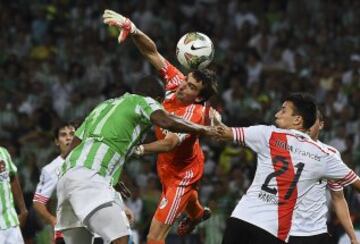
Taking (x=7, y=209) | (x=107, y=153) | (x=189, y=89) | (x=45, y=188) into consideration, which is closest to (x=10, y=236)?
(x=7, y=209)

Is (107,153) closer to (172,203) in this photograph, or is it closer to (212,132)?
(212,132)

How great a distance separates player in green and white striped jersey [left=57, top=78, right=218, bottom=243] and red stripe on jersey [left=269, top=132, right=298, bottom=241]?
502mm

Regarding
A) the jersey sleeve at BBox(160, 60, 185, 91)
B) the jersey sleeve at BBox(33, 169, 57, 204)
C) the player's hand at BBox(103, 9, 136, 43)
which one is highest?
the player's hand at BBox(103, 9, 136, 43)

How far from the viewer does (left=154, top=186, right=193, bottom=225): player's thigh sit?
10289 millimetres

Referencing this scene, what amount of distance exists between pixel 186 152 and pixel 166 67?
887 millimetres

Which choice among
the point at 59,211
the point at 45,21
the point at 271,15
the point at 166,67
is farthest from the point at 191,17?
the point at 59,211

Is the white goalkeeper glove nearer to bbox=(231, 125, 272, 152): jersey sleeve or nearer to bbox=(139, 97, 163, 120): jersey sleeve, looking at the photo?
bbox=(139, 97, 163, 120): jersey sleeve

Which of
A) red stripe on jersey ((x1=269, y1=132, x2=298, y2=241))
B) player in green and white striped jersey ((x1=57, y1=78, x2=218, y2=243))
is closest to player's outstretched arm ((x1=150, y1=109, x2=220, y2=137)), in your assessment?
player in green and white striped jersey ((x1=57, y1=78, x2=218, y2=243))

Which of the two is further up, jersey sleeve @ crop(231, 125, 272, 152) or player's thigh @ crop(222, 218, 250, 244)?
jersey sleeve @ crop(231, 125, 272, 152)

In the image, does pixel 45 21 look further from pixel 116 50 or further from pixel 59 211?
pixel 59 211

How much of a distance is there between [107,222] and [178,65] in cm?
1010

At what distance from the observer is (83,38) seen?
1988 cm

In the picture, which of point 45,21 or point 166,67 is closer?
point 166,67

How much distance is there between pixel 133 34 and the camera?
10.3 metres
